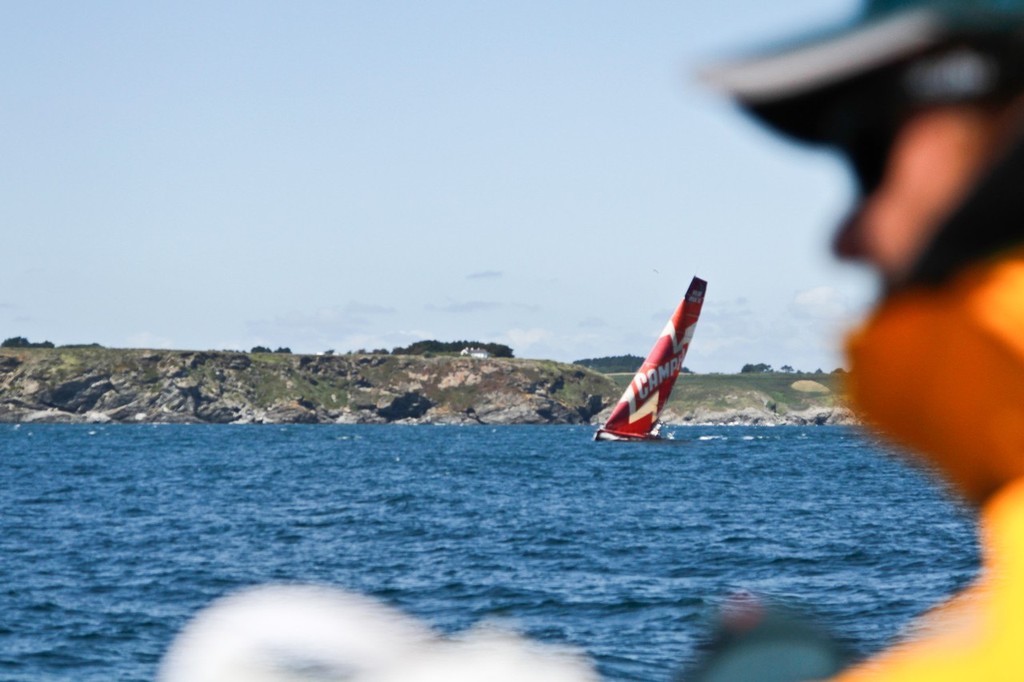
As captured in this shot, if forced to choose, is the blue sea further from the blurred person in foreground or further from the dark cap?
the dark cap

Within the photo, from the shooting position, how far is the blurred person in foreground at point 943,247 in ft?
2.81

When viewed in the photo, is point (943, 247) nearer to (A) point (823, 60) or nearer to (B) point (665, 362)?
(A) point (823, 60)

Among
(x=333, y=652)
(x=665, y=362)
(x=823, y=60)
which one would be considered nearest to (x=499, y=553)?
(x=333, y=652)

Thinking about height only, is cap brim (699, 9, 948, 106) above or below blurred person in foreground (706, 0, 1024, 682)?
above

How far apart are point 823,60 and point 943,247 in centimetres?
18

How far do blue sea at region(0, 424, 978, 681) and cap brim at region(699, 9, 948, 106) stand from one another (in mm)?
319

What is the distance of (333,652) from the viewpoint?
1160 millimetres

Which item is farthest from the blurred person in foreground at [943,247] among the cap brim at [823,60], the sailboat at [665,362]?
the sailboat at [665,362]

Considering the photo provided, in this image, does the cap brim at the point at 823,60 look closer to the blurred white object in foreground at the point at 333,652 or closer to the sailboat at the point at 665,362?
the blurred white object in foreground at the point at 333,652

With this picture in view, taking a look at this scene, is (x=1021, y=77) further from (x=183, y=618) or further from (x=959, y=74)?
(x=183, y=618)

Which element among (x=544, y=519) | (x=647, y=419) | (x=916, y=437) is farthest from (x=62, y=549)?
(x=647, y=419)

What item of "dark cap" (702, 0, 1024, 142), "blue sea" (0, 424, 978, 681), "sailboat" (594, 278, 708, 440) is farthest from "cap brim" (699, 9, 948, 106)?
"sailboat" (594, 278, 708, 440)

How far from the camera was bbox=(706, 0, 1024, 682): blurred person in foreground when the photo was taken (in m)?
0.86

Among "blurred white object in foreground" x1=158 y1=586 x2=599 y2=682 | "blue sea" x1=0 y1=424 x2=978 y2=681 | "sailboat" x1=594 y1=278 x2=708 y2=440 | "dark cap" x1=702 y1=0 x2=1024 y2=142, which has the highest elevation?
"sailboat" x1=594 y1=278 x2=708 y2=440
